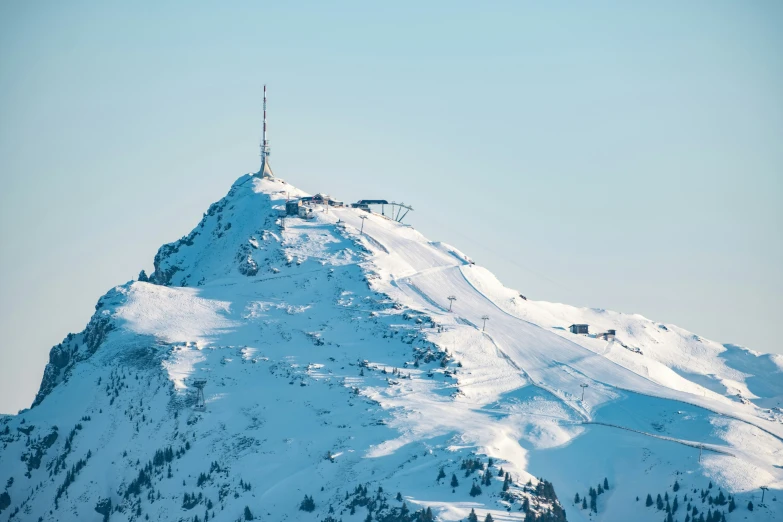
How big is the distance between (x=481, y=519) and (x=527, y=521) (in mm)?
6854

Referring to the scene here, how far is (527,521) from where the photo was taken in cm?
19988

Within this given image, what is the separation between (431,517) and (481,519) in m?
7.45

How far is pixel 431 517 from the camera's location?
198 metres

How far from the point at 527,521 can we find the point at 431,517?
1430 centimetres

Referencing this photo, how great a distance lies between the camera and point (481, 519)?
199m
